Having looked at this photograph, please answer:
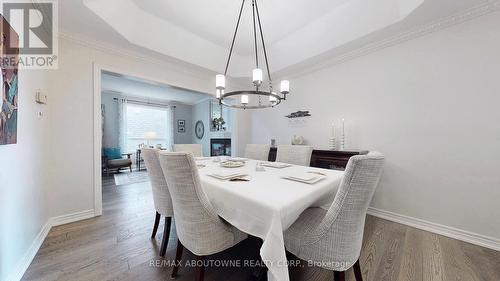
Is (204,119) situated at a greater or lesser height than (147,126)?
greater

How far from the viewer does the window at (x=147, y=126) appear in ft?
19.6

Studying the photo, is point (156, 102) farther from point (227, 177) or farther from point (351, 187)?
point (351, 187)

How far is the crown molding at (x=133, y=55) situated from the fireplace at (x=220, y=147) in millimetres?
2795

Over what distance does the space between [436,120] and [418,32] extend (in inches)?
42.8

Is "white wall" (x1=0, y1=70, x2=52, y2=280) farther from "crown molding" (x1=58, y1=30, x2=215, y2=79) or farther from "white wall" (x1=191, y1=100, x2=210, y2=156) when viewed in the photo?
"white wall" (x1=191, y1=100, x2=210, y2=156)

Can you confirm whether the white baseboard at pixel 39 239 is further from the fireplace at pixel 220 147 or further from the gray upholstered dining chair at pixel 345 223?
the fireplace at pixel 220 147

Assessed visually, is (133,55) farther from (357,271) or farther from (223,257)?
(357,271)

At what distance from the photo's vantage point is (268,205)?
88 centimetres

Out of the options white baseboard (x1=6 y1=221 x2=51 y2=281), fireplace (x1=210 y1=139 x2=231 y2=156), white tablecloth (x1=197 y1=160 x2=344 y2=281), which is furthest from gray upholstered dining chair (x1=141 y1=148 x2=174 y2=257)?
fireplace (x1=210 y1=139 x2=231 y2=156)

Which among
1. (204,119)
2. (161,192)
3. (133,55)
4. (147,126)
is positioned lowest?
(161,192)

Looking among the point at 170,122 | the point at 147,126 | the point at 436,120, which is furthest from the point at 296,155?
the point at 147,126

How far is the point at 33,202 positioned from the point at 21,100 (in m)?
0.94

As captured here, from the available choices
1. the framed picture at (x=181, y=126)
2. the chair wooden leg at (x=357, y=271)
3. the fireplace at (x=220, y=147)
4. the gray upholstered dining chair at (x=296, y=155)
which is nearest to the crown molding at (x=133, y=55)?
the gray upholstered dining chair at (x=296, y=155)

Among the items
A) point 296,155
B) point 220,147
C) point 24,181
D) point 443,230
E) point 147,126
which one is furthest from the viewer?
point 147,126
